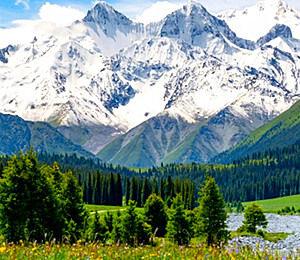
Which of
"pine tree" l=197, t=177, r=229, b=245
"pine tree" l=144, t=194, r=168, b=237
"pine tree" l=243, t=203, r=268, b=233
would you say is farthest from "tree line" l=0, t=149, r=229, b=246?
"pine tree" l=243, t=203, r=268, b=233

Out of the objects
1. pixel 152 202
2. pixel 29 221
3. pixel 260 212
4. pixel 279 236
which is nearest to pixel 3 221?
pixel 29 221

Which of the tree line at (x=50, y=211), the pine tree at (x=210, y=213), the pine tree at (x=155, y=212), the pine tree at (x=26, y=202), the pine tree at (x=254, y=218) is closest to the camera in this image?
the pine tree at (x=26, y=202)

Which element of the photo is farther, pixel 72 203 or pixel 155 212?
pixel 155 212

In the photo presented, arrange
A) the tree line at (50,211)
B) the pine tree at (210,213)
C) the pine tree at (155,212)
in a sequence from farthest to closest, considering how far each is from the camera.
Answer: the pine tree at (155,212)
the pine tree at (210,213)
the tree line at (50,211)

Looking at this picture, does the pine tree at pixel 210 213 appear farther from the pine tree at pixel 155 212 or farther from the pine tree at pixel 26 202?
the pine tree at pixel 26 202

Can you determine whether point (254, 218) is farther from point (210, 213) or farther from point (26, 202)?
point (26, 202)

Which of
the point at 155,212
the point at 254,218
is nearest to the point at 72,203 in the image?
the point at 155,212

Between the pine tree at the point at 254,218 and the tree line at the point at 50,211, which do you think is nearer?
the tree line at the point at 50,211

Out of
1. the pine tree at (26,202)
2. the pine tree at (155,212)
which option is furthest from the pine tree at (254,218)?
the pine tree at (26,202)

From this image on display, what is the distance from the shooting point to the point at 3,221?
174ft

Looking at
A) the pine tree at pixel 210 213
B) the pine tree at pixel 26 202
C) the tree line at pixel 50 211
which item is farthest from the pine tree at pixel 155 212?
the pine tree at pixel 26 202

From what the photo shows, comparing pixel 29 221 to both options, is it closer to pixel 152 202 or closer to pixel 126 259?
pixel 126 259

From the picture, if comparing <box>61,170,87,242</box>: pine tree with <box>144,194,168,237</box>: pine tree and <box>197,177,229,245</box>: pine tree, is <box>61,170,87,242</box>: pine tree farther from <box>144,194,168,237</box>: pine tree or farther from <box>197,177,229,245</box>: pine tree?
<box>144,194,168,237</box>: pine tree

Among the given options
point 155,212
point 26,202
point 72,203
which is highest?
point 72,203
